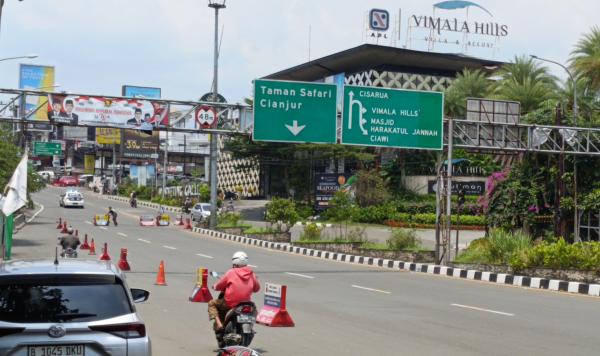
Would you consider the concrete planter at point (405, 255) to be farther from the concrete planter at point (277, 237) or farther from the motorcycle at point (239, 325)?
the motorcycle at point (239, 325)

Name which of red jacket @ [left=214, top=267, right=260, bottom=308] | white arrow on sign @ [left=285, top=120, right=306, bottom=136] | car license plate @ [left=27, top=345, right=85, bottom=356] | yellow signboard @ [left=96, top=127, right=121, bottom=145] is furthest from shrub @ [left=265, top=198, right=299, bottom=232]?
yellow signboard @ [left=96, top=127, right=121, bottom=145]

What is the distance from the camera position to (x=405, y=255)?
31438 millimetres

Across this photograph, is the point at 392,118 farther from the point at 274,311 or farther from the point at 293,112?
the point at 274,311

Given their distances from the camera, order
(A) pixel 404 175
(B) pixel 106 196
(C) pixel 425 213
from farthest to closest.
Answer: (B) pixel 106 196, (A) pixel 404 175, (C) pixel 425 213

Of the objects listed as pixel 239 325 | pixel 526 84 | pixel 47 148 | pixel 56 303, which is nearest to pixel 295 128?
pixel 239 325

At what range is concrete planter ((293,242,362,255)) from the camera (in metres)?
35.0

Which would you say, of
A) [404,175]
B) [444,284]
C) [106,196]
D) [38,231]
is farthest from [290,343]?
[106,196]

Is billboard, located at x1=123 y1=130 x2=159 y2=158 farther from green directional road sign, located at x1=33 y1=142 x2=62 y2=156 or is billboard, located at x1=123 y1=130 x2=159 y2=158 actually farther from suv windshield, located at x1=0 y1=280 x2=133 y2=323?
suv windshield, located at x1=0 y1=280 x2=133 y2=323

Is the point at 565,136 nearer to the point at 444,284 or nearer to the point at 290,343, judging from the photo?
the point at 444,284

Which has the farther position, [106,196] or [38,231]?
[106,196]

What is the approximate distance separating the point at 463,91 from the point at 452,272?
130 ft

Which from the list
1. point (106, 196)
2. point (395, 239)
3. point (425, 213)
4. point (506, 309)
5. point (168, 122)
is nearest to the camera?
point (506, 309)

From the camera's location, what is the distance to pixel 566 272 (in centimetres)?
2230

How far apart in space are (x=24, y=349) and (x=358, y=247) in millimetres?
28606
